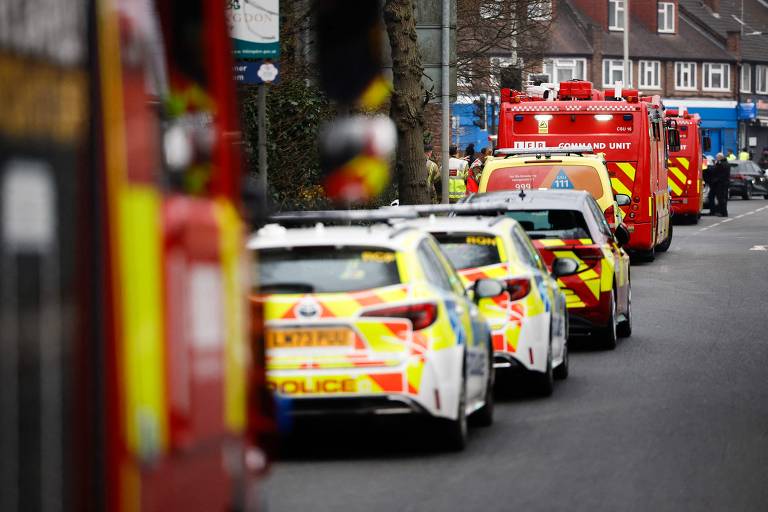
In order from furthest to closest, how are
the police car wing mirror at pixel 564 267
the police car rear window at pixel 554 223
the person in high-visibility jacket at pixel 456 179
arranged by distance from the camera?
1. the person in high-visibility jacket at pixel 456 179
2. the police car rear window at pixel 554 223
3. the police car wing mirror at pixel 564 267

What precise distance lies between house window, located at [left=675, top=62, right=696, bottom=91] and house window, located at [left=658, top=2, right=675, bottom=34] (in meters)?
2.09

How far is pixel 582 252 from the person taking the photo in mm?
17109

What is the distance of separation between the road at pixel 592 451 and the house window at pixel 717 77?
283 feet

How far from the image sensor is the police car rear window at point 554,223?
57.2 ft

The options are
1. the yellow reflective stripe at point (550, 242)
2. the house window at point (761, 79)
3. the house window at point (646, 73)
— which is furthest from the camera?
the house window at point (761, 79)

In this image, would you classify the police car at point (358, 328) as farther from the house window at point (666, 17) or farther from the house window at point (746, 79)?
the house window at point (746, 79)

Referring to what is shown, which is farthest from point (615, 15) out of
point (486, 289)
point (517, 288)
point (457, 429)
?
point (457, 429)

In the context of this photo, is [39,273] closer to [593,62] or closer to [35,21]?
[35,21]

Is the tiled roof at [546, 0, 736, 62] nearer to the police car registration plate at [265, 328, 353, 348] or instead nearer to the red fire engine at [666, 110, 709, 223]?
the red fire engine at [666, 110, 709, 223]

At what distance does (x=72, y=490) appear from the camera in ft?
12.7

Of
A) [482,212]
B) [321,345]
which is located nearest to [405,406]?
[321,345]

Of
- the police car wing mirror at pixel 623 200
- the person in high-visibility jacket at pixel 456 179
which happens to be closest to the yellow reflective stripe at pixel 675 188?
the person in high-visibility jacket at pixel 456 179

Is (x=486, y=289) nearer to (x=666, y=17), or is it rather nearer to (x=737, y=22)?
(x=666, y=17)

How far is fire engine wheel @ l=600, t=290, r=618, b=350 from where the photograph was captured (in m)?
17.0
